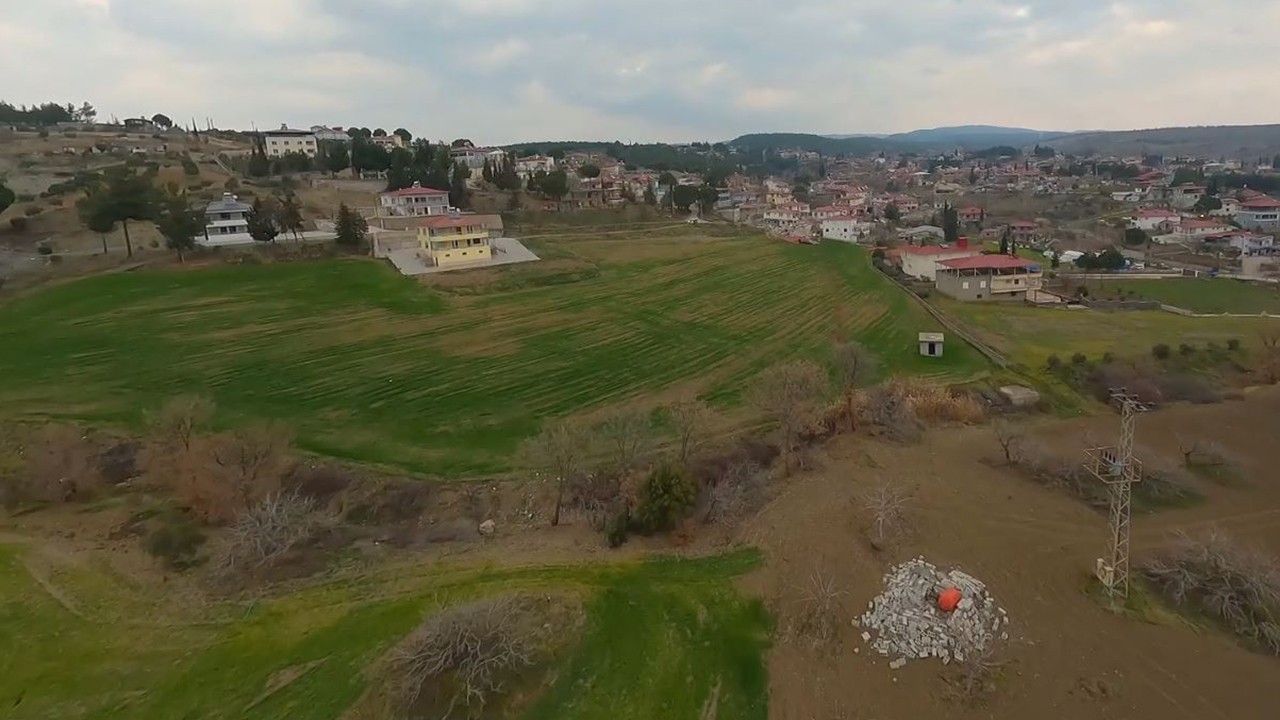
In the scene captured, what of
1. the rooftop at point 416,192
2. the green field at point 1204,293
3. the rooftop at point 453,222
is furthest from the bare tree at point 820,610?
the rooftop at point 416,192

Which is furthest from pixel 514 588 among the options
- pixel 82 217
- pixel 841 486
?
pixel 82 217

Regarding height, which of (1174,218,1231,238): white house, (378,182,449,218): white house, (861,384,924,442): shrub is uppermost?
(378,182,449,218): white house

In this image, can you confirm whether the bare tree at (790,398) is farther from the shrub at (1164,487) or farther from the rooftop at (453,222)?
the rooftop at (453,222)

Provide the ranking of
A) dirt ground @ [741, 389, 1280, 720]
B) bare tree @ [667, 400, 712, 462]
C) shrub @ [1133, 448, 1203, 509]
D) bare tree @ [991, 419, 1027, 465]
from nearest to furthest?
dirt ground @ [741, 389, 1280, 720], shrub @ [1133, 448, 1203, 509], bare tree @ [667, 400, 712, 462], bare tree @ [991, 419, 1027, 465]

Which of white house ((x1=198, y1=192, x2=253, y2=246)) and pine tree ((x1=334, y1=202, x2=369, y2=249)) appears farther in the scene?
white house ((x1=198, y1=192, x2=253, y2=246))

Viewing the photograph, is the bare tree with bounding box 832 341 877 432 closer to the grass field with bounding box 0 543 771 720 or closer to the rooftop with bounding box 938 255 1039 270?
the grass field with bounding box 0 543 771 720

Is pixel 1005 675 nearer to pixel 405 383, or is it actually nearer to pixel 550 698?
pixel 550 698

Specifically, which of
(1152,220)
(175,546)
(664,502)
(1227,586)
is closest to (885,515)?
(664,502)

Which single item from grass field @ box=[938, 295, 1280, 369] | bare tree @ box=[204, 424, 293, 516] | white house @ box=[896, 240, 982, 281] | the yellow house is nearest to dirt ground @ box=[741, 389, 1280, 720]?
grass field @ box=[938, 295, 1280, 369]
